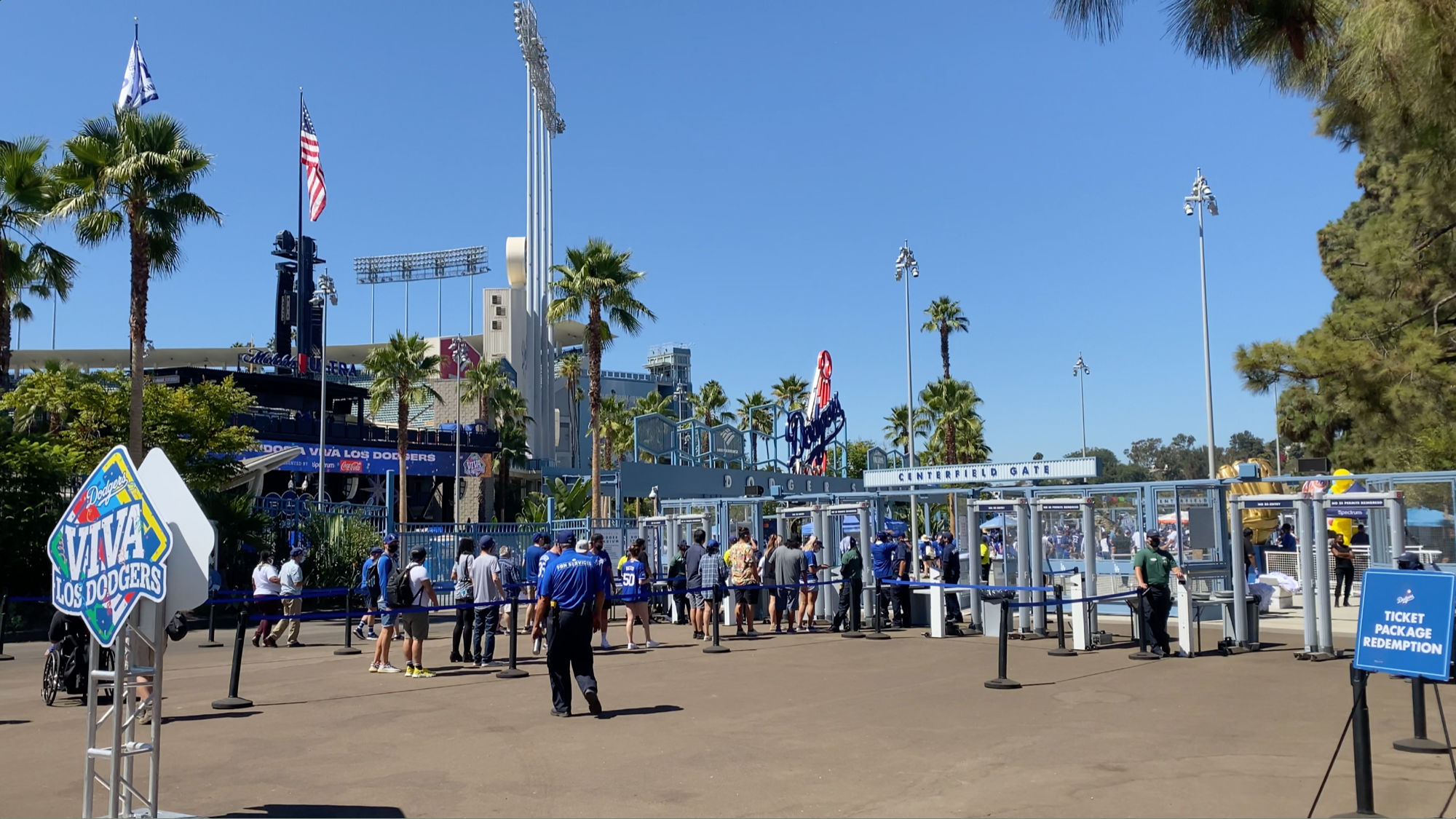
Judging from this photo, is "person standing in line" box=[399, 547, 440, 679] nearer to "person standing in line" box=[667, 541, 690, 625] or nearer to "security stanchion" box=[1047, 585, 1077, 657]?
"person standing in line" box=[667, 541, 690, 625]

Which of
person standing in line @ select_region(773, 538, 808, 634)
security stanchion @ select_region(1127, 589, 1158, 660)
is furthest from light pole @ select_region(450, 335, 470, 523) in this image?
security stanchion @ select_region(1127, 589, 1158, 660)

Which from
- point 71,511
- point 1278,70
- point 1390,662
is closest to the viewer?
point 71,511

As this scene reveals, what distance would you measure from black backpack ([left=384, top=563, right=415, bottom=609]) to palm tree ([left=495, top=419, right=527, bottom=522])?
40945 mm

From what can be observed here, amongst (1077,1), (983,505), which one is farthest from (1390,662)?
(983,505)

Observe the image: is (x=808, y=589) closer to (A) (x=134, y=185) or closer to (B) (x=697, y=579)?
(B) (x=697, y=579)

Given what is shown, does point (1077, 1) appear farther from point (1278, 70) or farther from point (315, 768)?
point (315, 768)

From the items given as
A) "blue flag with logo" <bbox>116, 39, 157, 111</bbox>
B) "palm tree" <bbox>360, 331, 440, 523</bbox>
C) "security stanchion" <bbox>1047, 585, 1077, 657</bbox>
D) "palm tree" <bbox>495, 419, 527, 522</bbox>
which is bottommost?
"security stanchion" <bbox>1047, 585, 1077, 657</bbox>

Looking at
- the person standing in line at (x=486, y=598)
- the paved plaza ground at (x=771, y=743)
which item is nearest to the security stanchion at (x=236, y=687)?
the paved plaza ground at (x=771, y=743)

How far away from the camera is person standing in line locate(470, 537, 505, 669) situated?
14766 mm

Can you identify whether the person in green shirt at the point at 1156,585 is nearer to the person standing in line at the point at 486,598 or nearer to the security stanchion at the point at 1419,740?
the security stanchion at the point at 1419,740

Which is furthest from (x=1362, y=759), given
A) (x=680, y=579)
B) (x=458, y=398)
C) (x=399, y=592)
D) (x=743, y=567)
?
(x=458, y=398)

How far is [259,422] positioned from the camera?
49.7m

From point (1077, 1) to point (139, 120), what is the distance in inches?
839

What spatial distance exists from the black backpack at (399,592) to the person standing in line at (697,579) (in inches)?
194
